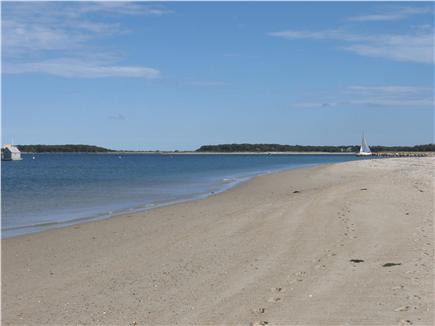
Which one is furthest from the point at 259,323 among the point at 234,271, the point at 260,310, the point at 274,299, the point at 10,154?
the point at 10,154

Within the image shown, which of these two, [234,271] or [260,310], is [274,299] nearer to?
[260,310]

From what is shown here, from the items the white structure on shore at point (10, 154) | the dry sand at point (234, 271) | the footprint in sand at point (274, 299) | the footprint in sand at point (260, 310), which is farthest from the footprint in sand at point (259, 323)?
the white structure on shore at point (10, 154)

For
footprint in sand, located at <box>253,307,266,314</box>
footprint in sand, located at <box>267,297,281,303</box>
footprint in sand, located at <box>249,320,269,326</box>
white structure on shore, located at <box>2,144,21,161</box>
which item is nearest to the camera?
footprint in sand, located at <box>249,320,269,326</box>

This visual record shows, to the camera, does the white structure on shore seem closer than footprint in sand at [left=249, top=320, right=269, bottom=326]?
No

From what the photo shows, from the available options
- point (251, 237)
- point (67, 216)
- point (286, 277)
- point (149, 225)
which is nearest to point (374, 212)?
point (251, 237)

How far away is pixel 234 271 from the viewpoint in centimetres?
901

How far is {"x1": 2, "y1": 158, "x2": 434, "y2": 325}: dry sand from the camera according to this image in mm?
6785

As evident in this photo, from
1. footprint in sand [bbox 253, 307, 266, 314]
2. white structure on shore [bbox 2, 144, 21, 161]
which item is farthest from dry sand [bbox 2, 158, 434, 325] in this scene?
white structure on shore [bbox 2, 144, 21, 161]

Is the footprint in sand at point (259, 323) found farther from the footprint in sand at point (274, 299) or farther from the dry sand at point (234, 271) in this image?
the footprint in sand at point (274, 299)

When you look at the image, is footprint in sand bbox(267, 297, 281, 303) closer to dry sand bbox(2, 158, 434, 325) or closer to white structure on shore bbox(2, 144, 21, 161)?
dry sand bbox(2, 158, 434, 325)

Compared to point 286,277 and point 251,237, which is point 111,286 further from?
point 251,237

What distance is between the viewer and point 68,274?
9.62 metres

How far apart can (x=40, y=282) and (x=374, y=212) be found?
9.52m

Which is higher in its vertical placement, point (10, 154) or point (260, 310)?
point (10, 154)
